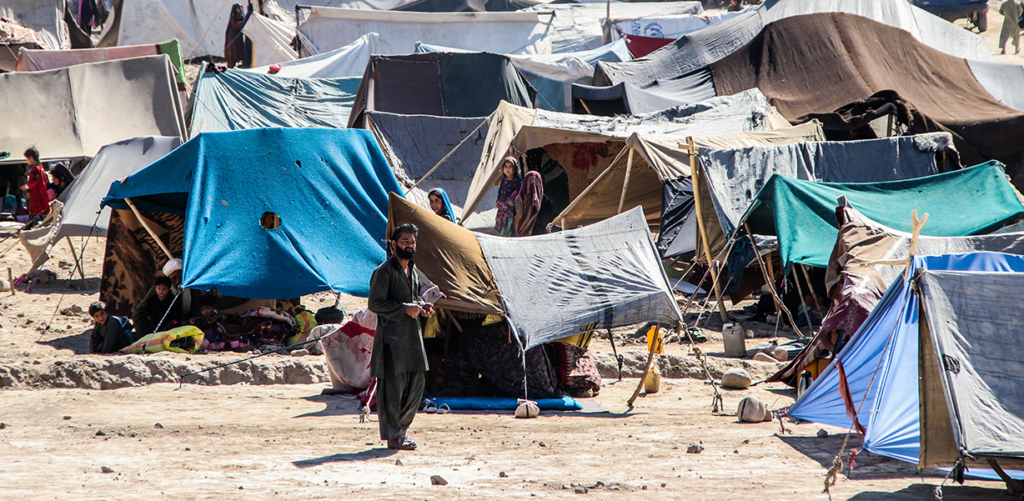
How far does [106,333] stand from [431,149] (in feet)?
19.4

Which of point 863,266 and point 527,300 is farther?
point 863,266

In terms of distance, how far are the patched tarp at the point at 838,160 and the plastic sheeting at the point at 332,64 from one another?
9.48 metres

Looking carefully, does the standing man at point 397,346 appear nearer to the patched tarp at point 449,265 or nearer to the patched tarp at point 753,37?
the patched tarp at point 449,265

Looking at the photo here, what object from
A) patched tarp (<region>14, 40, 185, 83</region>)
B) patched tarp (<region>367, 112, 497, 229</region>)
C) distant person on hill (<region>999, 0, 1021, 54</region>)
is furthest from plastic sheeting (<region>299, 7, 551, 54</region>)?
distant person on hill (<region>999, 0, 1021, 54</region>)

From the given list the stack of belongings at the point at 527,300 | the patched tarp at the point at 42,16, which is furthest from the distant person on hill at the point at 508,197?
the patched tarp at the point at 42,16

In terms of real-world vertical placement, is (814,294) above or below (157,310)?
above

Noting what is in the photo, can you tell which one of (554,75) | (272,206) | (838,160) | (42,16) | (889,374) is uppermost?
(42,16)

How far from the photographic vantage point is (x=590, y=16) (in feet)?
78.2

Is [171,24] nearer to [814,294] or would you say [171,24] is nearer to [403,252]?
[814,294]

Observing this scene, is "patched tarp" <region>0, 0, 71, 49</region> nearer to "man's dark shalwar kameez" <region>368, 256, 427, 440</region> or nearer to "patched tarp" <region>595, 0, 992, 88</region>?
"patched tarp" <region>595, 0, 992, 88</region>

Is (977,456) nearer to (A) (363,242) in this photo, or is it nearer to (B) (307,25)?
(A) (363,242)

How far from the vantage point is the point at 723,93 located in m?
14.3

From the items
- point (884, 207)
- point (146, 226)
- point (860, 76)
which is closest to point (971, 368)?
point (884, 207)

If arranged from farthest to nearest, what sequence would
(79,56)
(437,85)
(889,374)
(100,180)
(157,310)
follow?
(79,56), (437,85), (100,180), (157,310), (889,374)
